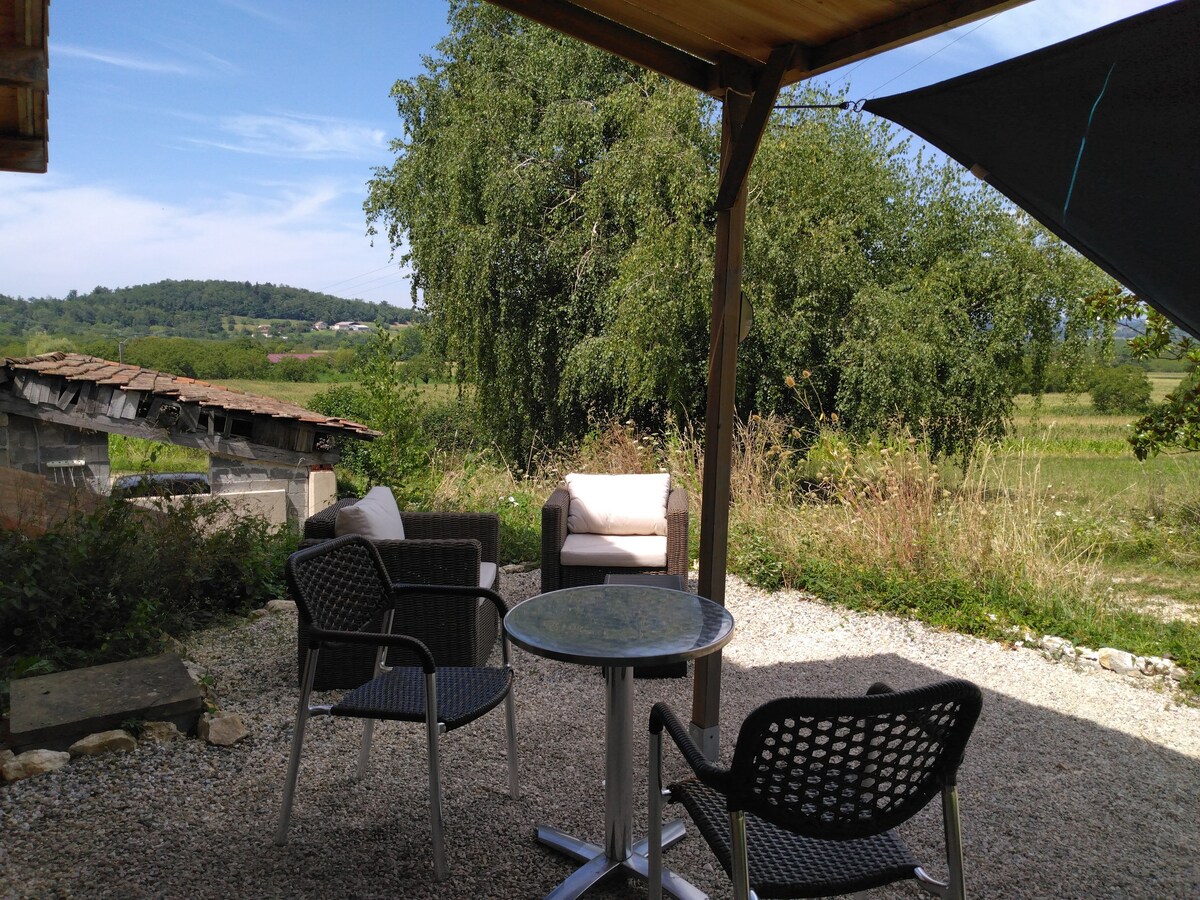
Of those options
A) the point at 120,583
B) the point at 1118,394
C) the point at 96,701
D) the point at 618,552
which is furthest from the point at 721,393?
the point at 1118,394

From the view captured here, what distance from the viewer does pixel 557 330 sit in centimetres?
1050

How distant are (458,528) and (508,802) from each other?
68.9 inches

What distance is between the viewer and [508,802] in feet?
8.91

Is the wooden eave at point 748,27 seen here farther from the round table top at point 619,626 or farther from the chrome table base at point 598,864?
the chrome table base at point 598,864

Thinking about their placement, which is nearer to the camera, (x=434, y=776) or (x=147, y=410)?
(x=434, y=776)

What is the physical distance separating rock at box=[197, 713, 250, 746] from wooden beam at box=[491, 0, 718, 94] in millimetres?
2561

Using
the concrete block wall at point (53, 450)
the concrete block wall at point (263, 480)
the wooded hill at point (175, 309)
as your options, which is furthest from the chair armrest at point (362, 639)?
the wooded hill at point (175, 309)

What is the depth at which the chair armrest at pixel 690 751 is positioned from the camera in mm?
1524

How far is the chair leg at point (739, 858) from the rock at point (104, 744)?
236cm

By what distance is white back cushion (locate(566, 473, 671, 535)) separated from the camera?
15.8 feet

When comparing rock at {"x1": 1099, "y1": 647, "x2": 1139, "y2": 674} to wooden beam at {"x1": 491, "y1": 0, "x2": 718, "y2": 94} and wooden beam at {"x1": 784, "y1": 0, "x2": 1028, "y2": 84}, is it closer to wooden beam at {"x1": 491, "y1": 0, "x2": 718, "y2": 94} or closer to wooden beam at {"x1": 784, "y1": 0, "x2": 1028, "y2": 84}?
wooden beam at {"x1": 784, "y1": 0, "x2": 1028, "y2": 84}

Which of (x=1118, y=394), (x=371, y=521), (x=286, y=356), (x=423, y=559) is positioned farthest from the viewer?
(x=286, y=356)

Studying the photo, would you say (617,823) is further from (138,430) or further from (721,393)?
(138,430)

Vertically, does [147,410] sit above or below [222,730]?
above
